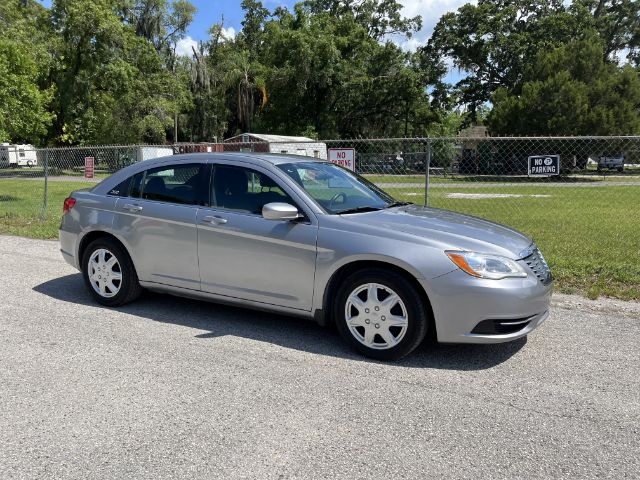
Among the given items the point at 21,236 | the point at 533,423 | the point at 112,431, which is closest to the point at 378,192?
the point at 533,423

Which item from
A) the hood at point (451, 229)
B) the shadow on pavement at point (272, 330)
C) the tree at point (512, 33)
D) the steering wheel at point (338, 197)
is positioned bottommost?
the shadow on pavement at point (272, 330)

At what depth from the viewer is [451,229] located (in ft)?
14.7

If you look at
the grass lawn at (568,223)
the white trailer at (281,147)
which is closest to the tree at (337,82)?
the white trailer at (281,147)

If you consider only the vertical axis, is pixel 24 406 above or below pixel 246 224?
below

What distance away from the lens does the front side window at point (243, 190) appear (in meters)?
4.88

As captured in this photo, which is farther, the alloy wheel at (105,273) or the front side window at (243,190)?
the alloy wheel at (105,273)

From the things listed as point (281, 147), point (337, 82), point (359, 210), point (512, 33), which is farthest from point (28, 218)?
point (512, 33)

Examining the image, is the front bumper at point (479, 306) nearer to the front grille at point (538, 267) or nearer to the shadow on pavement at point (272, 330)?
the front grille at point (538, 267)

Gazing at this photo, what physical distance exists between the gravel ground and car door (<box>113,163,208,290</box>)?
493 mm

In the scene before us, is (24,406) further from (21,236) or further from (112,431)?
(21,236)

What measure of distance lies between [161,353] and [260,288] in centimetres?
97

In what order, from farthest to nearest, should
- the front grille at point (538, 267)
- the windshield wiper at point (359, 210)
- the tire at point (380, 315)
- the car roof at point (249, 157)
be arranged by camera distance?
the car roof at point (249, 157) → the windshield wiper at point (359, 210) → the front grille at point (538, 267) → the tire at point (380, 315)

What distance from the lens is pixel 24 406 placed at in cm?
353

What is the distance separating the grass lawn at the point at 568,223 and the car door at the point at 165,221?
4.30m
